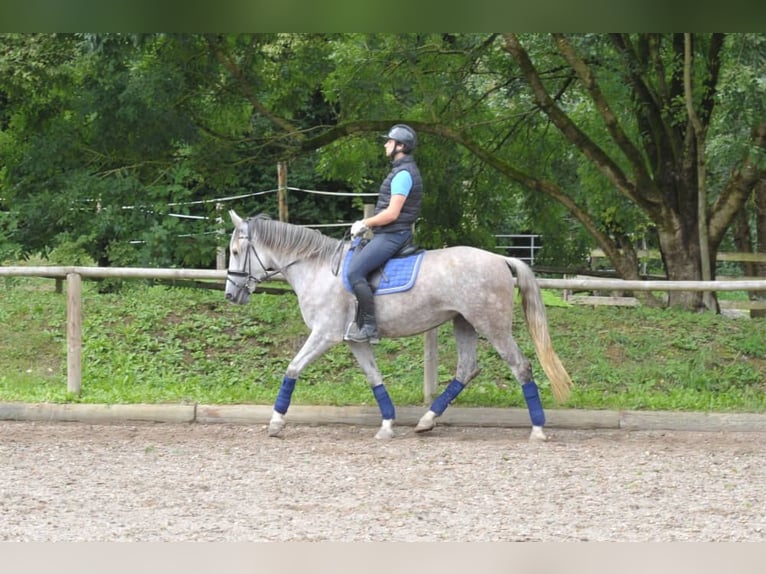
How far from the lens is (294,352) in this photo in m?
10.8

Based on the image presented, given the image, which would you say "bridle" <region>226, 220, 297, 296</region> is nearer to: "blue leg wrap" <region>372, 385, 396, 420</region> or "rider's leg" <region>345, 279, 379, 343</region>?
"rider's leg" <region>345, 279, 379, 343</region>

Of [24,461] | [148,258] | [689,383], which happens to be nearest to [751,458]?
[689,383]

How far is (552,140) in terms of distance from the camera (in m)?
14.2

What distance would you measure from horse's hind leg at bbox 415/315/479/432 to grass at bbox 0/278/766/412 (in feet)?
2.24

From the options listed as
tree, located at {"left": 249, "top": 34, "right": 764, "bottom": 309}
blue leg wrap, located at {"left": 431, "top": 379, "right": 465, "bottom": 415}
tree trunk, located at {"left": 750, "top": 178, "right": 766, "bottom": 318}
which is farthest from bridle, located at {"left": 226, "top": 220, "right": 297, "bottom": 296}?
tree trunk, located at {"left": 750, "top": 178, "right": 766, "bottom": 318}

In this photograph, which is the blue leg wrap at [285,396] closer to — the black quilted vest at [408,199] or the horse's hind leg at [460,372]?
the horse's hind leg at [460,372]

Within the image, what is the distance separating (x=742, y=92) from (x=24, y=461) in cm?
601

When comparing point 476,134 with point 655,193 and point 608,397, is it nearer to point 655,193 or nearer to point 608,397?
point 655,193

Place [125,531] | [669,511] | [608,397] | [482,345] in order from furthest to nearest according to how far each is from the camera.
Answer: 1. [482,345]
2. [608,397]
3. [669,511]
4. [125,531]

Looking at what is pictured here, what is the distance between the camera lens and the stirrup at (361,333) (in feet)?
26.4

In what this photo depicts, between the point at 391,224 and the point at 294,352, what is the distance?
10.7 ft

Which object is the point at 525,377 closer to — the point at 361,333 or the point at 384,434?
the point at 384,434

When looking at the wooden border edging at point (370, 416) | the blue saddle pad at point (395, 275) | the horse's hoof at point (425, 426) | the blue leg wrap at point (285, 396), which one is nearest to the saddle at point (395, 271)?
the blue saddle pad at point (395, 275)

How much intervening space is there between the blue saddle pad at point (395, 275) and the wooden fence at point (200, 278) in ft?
3.05
